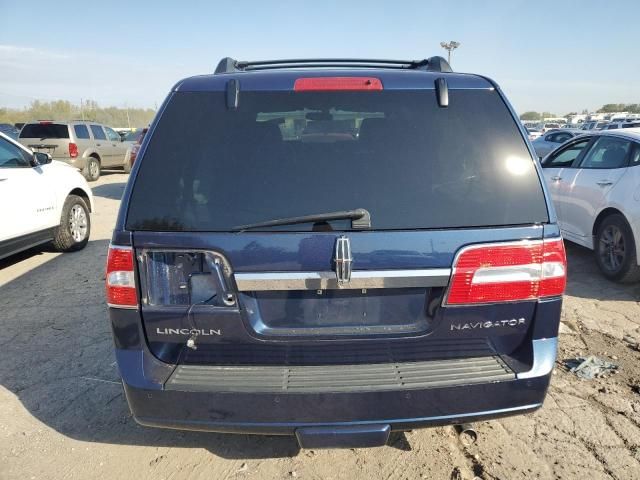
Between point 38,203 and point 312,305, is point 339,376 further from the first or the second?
point 38,203

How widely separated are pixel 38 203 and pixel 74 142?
9.51 meters

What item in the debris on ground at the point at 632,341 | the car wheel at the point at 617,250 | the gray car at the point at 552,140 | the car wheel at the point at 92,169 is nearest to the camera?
the debris on ground at the point at 632,341

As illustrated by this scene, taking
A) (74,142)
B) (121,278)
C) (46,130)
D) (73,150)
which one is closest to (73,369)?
(121,278)

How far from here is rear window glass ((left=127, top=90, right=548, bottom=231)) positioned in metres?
1.90

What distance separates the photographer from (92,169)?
14.8 m

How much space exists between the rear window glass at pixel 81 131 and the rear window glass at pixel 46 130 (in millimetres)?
391

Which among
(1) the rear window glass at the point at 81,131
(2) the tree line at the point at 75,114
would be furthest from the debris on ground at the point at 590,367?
(2) the tree line at the point at 75,114

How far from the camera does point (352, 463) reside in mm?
2445

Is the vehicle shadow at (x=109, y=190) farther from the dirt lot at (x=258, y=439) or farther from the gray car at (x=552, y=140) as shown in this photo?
the gray car at (x=552, y=140)

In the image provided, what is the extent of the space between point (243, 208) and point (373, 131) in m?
0.67

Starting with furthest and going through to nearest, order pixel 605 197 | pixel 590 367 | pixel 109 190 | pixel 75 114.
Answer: pixel 75 114 < pixel 109 190 < pixel 605 197 < pixel 590 367

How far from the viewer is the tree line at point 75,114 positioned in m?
63.7

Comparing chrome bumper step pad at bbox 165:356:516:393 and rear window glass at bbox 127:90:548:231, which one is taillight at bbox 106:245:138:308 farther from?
chrome bumper step pad at bbox 165:356:516:393

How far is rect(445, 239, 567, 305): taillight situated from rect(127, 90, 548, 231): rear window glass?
12cm
